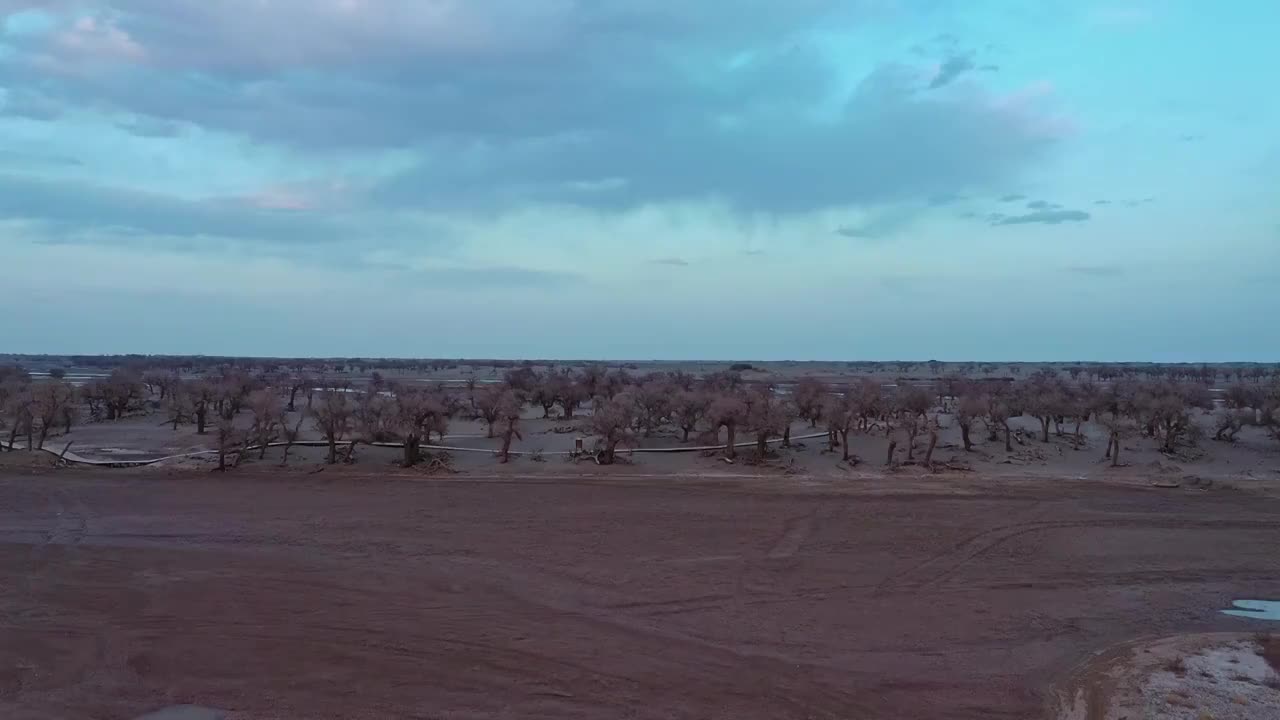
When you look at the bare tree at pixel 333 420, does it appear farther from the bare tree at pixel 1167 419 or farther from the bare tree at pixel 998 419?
the bare tree at pixel 1167 419

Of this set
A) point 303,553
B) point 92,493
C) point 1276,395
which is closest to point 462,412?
point 92,493

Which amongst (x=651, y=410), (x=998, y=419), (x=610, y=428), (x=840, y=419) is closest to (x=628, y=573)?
(x=610, y=428)

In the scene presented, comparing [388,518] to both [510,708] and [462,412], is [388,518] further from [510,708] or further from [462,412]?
[462,412]

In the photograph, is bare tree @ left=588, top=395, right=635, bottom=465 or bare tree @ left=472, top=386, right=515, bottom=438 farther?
bare tree @ left=472, top=386, right=515, bottom=438

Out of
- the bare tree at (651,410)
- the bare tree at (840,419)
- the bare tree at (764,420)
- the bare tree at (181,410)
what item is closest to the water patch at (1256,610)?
the bare tree at (840,419)

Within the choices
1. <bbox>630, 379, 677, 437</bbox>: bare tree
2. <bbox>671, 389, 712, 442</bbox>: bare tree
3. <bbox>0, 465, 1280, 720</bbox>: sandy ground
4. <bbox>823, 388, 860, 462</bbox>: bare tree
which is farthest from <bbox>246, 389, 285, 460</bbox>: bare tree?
<bbox>823, 388, 860, 462</bbox>: bare tree

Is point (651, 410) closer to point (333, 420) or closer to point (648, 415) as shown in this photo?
point (648, 415)

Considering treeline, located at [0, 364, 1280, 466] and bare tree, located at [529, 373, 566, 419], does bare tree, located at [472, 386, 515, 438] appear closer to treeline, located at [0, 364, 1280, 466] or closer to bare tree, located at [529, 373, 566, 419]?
treeline, located at [0, 364, 1280, 466]
